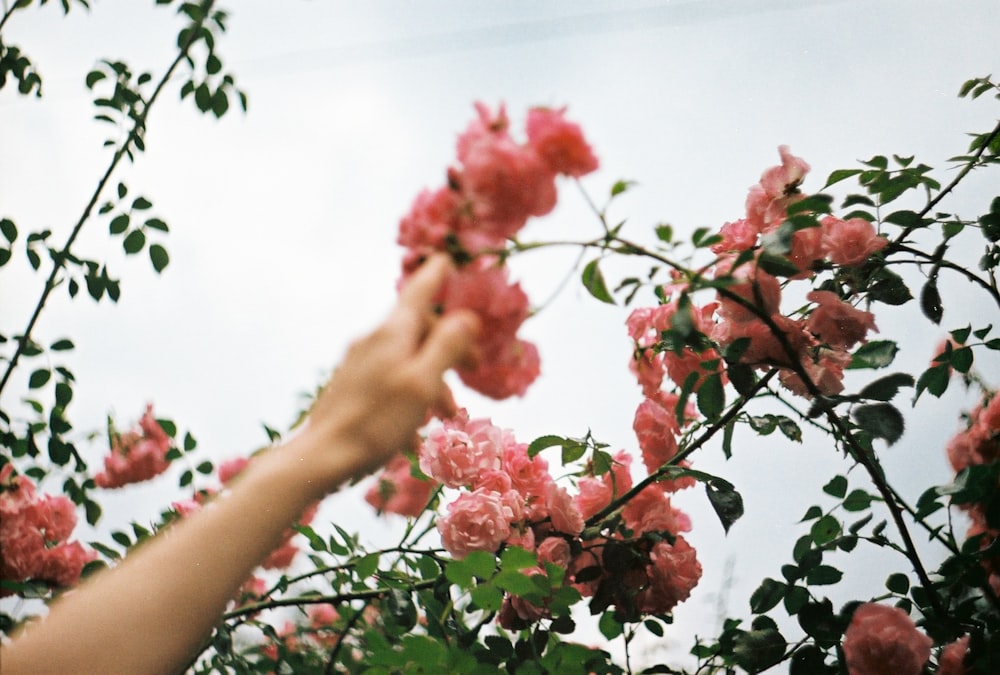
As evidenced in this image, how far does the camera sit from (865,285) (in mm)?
1185

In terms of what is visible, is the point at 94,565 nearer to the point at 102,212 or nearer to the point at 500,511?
the point at 102,212

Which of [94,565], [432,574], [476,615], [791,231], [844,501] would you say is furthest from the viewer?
[476,615]

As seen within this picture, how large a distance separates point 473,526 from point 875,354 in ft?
2.42

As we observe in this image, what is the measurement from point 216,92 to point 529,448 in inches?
53.7

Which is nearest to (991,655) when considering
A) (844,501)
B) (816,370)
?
(844,501)

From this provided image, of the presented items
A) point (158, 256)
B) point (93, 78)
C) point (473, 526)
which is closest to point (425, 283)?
point (473, 526)

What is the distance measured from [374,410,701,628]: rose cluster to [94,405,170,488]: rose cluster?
153 cm

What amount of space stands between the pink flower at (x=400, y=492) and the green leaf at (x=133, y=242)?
89cm

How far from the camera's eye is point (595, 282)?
830mm

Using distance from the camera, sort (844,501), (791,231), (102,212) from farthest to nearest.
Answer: (102,212)
(844,501)
(791,231)

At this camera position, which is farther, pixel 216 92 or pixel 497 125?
pixel 216 92

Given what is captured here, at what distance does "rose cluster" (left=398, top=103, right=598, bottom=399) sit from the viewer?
58cm

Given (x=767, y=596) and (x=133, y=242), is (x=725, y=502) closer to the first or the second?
(x=767, y=596)

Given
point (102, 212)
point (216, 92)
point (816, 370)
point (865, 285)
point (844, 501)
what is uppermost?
point (216, 92)
